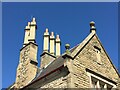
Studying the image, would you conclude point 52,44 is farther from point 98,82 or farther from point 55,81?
point 55,81

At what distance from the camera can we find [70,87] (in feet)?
36.6

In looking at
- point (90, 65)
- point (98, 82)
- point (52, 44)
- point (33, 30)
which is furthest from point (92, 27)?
point (52, 44)

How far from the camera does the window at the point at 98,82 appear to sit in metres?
12.7

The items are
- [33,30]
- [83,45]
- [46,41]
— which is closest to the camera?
[83,45]

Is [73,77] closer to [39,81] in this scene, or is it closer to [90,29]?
[39,81]

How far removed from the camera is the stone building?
11.9 metres

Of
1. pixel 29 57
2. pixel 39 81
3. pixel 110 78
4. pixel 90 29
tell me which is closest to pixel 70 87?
pixel 39 81

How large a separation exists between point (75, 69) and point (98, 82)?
1.69 meters

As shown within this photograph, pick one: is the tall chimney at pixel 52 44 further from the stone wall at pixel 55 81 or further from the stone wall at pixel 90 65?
the stone wall at pixel 55 81

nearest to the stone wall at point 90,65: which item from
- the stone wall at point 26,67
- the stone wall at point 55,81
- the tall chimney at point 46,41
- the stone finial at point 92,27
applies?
the stone wall at point 55,81

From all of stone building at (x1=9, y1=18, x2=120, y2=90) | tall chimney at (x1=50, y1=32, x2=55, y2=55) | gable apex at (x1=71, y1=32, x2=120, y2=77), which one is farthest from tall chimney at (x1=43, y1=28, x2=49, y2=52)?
gable apex at (x1=71, y1=32, x2=120, y2=77)

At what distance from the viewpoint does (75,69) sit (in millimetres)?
12008

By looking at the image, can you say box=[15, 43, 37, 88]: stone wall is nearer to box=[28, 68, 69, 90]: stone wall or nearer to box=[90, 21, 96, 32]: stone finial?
box=[28, 68, 69, 90]: stone wall

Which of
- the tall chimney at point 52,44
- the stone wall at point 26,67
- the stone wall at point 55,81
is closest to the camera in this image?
the stone wall at point 55,81
